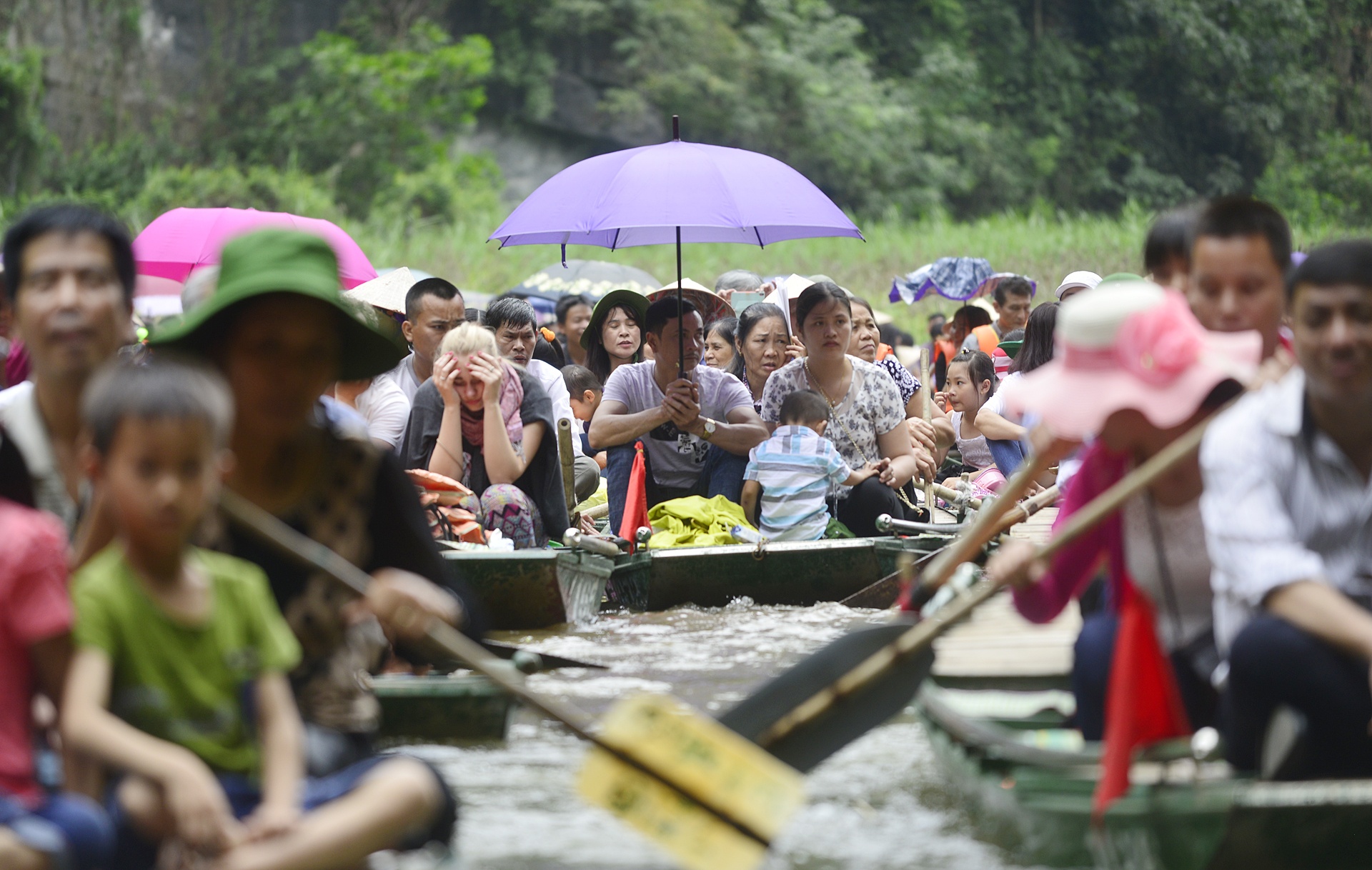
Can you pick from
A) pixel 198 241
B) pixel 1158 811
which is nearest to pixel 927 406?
pixel 198 241

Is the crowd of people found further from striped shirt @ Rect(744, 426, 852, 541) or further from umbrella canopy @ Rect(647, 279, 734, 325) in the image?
umbrella canopy @ Rect(647, 279, 734, 325)

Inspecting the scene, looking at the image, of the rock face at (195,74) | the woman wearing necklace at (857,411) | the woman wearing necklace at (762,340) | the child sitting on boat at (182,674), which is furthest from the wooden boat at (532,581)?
the rock face at (195,74)

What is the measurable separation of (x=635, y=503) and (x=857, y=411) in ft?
3.96

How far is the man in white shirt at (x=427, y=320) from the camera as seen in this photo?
22.5ft

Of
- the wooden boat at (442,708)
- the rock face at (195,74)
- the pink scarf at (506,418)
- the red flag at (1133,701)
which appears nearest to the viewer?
→ the red flag at (1133,701)

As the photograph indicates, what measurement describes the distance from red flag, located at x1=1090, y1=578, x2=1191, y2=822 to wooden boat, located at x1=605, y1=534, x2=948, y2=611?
3.75m

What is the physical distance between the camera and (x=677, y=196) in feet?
24.7

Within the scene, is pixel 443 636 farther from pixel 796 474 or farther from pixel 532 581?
pixel 796 474

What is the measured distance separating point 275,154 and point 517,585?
76.4ft

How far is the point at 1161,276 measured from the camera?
3932 millimetres

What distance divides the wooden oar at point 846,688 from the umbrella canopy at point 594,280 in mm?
9236

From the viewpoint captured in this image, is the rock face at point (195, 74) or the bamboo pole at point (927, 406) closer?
the bamboo pole at point (927, 406)

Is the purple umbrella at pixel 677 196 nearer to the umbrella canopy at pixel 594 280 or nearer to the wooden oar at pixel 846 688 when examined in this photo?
the wooden oar at pixel 846 688

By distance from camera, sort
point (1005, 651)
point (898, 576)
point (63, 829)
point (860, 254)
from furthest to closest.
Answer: point (860, 254) → point (898, 576) → point (1005, 651) → point (63, 829)
